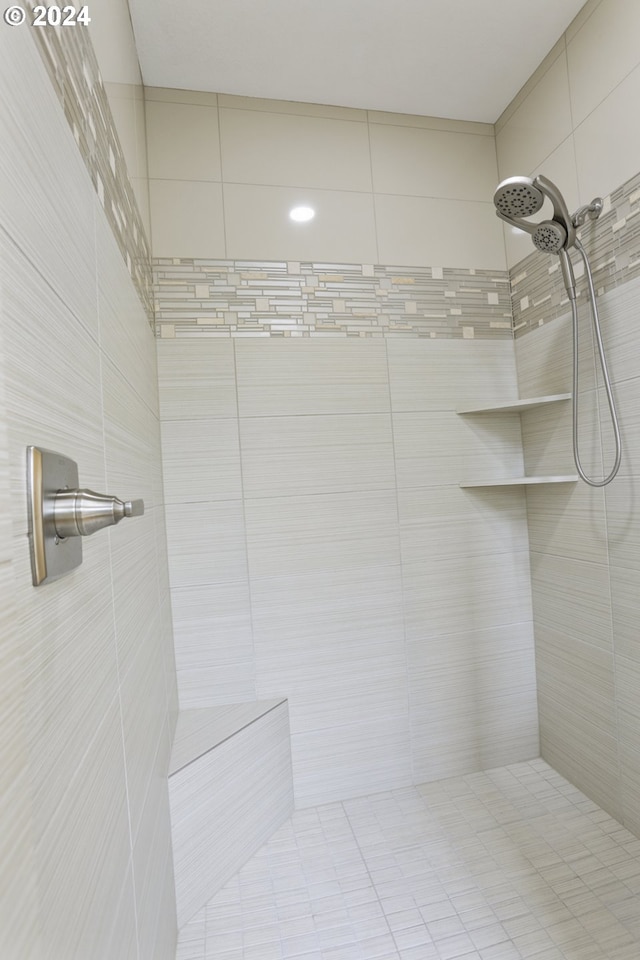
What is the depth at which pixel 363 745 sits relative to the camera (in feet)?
5.92

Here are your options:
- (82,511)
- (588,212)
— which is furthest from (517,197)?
(82,511)

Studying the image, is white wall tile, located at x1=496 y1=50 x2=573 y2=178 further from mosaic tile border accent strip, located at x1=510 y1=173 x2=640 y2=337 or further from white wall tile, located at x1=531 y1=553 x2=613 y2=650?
white wall tile, located at x1=531 y1=553 x2=613 y2=650

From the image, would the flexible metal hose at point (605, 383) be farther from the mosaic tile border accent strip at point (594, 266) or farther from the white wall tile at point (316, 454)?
the white wall tile at point (316, 454)

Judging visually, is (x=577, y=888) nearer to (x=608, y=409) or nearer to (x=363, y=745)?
(x=363, y=745)

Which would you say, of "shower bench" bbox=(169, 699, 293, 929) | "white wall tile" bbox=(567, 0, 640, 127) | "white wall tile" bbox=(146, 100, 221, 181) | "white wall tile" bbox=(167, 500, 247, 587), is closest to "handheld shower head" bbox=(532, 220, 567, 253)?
"white wall tile" bbox=(567, 0, 640, 127)

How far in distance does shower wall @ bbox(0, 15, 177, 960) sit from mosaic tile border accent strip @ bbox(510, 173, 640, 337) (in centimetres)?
132

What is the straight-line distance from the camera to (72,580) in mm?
568

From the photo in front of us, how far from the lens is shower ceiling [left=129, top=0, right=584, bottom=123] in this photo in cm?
148

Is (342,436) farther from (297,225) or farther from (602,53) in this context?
(602,53)

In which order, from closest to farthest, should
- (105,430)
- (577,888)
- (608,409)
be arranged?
1. (105,430)
2. (577,888)
3. (608,409)

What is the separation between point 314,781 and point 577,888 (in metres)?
0.81

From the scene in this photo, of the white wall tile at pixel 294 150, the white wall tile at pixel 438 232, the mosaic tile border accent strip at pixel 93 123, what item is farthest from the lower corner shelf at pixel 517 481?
the mosaic tile border accent strip at pixel 93 123

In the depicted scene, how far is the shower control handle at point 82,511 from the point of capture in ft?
1.44

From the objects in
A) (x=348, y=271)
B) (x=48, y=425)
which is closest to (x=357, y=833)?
(x=48, y=425)
